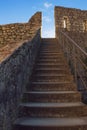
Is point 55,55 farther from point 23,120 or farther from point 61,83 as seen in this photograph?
point 23,120

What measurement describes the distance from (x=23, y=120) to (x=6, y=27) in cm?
966

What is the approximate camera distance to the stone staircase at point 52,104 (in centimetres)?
502

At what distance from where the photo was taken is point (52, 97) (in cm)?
629

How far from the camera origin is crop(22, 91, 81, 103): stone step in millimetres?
6246

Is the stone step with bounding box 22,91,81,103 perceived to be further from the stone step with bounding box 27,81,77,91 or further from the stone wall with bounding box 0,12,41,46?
the stone wall with bounding box 0,12,41,46

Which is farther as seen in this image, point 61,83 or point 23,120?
point 61,83

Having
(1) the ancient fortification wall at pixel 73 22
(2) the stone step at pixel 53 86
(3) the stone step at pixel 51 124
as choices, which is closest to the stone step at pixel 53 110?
(3) the stone step at pixel 51 124

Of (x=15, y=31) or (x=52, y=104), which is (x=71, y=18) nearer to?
(x=15, y=31)

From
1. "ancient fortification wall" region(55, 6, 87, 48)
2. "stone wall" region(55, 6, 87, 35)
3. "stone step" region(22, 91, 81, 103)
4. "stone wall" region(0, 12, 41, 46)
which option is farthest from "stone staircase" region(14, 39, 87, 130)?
"stone wall" region(55, 6, 87, 35)

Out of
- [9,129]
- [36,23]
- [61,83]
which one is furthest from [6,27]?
[9,129]

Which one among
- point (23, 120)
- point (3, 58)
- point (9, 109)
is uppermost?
point (3, 58)

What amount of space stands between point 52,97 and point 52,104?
34 cm

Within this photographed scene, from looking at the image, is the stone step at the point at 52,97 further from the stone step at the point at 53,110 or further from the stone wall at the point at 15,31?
the stone wall at the point at 15,31

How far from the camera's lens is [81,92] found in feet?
21.3
